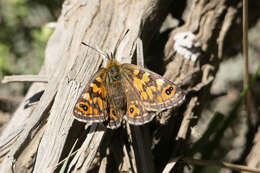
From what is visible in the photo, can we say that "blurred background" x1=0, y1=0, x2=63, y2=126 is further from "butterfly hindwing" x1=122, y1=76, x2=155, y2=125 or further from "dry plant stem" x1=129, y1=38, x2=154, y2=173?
"dry plant stem" x1=129, y1=38, x2=154, y2=173

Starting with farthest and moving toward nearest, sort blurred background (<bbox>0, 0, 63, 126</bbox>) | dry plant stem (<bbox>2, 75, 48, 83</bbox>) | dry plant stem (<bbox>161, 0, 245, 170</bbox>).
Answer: blurred background (<bbox>0, 0, 63, 126</bbox>), dry plant stem (<bbox>161, 0, 245, 170</bbox>), dry plant stem (<bbox>2, 75, 48, 83</bbox>)

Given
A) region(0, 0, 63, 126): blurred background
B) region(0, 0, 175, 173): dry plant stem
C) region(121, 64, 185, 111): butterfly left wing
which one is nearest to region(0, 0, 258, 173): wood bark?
region(0, 0, 175, 173): dry plant stem

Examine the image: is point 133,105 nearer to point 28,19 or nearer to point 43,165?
point 43,165

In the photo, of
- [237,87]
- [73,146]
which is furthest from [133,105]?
[237,87]

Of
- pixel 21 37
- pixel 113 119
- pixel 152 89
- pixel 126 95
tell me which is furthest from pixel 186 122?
pixel 21 37

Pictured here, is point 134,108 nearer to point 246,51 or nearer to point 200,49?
point 200,49

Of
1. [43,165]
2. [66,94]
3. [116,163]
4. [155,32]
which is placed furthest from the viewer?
[155,32]

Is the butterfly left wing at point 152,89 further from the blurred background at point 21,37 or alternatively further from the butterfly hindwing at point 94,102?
the blurred background at point 21,37
